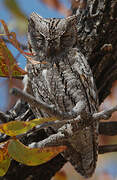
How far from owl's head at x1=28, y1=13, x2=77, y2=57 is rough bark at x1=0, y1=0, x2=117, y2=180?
138mm

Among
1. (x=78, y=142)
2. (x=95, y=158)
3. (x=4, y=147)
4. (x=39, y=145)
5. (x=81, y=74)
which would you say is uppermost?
(x=81, y=74)

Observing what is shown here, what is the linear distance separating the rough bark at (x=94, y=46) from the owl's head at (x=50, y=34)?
138 mm

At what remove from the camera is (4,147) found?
1.05 meters

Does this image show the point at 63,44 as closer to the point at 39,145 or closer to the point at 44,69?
the point at 44,69

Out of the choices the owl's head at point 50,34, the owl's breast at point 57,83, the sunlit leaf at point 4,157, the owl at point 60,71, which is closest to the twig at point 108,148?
the owl at point 60,71

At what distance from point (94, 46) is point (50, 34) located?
0.34 metres

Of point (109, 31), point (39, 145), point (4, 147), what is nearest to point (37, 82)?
point (39, 145)

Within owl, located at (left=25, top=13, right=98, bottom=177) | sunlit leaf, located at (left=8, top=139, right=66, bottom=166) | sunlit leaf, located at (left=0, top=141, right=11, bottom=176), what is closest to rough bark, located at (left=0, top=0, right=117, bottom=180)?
owl, located at (left=25, top=13, right=98, bottom=177)

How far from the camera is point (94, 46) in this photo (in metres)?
1.85

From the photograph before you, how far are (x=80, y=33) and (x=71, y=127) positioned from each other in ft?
2.07

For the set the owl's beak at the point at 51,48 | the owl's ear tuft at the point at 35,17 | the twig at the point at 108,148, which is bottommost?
the twig at the point at 108,148

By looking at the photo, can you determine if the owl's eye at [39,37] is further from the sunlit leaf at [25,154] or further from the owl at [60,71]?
the sunlit leaf at [25,154]

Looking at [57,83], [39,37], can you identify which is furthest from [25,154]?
[39,37]

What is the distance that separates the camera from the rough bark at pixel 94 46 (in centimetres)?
181
